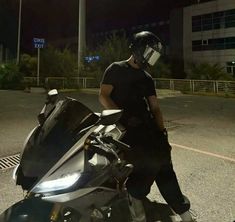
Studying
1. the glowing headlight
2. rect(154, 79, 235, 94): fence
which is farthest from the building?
the glowing headlight

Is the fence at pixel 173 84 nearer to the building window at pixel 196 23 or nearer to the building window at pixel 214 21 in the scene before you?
the building window at pixel 214 21

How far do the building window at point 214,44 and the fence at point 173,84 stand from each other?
21089mm

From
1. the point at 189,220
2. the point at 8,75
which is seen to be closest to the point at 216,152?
the point at 189,220

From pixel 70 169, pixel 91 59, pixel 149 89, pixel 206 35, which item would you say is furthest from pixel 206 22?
pixel 70 169

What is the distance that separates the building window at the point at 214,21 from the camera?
4566 cm

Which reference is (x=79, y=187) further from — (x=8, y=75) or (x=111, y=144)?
(x=8, y=75)

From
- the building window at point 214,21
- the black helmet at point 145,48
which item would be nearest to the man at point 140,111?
the black helmet at point 145,48

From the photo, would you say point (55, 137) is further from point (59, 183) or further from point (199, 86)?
point (199, 86)

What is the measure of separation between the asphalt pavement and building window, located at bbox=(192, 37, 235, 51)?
116 ft

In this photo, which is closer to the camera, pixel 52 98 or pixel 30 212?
pixel 30 212

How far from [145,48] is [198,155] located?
4.24m

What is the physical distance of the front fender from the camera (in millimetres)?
2191

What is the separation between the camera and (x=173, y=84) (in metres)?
27.2

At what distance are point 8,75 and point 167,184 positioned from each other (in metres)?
27.9
